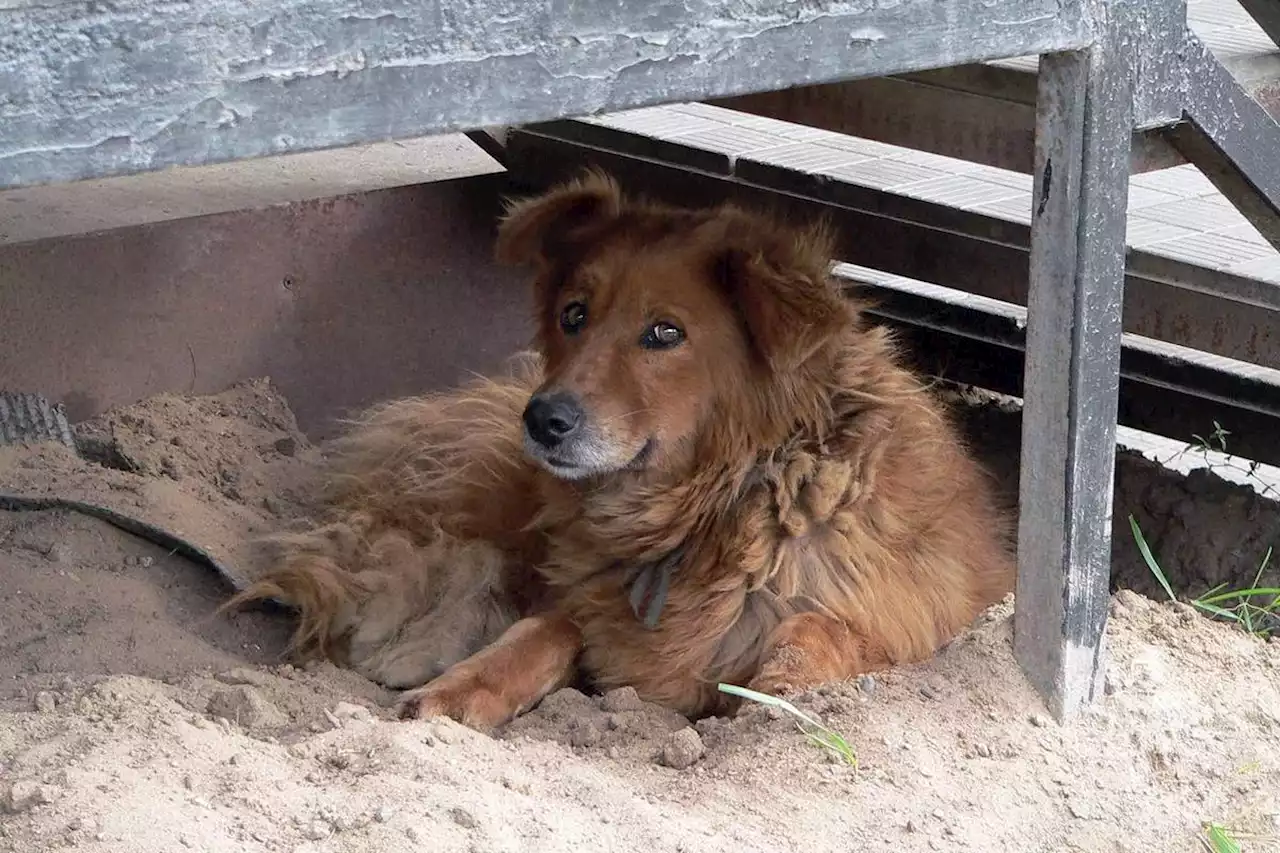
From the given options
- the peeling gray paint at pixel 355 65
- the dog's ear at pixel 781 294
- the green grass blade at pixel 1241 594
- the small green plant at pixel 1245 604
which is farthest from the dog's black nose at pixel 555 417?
the green grass blade at pixel 1241 594

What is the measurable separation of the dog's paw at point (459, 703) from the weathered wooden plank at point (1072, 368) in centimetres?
115

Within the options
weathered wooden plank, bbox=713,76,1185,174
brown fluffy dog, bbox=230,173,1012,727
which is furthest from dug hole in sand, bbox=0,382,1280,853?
weathered wooden plank, bbox=713,76,1185,174

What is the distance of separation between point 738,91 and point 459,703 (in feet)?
5.21

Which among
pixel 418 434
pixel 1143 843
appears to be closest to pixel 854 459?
pixel 1143 843

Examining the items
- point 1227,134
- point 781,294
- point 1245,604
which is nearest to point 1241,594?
point 1245,604

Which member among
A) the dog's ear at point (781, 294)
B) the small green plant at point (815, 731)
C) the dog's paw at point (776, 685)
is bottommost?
the dog's paw at point (776, 685)

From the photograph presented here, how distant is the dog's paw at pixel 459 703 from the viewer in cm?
323

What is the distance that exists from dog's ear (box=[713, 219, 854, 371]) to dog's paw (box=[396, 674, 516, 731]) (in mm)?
988

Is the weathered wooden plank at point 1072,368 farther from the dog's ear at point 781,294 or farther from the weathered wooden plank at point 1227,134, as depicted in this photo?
the dog's ear at point 781,294

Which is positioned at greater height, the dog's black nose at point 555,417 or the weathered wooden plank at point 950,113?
the weathered wooden plank at point 950,113

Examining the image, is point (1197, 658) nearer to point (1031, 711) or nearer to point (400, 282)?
point (1031, 711)

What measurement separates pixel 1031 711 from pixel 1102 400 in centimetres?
66

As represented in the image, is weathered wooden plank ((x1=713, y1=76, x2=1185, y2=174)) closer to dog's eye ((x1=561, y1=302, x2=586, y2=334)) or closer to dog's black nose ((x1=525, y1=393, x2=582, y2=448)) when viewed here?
dog's eye ((x1=561, y1=302, x2=586, y2=334))

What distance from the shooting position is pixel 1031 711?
3.10 metres
